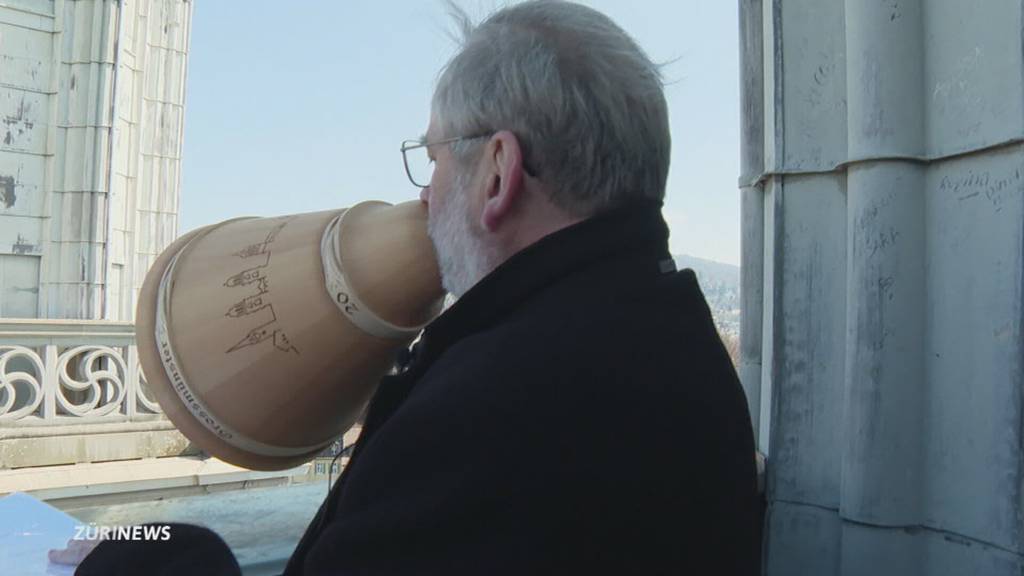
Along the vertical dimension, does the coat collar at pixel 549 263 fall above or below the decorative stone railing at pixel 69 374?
above

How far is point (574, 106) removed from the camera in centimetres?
118

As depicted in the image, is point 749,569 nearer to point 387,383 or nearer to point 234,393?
point 387,383

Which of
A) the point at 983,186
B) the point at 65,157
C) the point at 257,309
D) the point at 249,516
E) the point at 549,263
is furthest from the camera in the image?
the point at 65,157

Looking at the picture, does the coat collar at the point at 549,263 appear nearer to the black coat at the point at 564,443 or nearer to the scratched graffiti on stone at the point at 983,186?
the black coat at the point at 564,443

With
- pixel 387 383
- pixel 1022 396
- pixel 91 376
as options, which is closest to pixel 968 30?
pixel 1022 396

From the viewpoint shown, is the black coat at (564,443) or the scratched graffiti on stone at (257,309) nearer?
the black coat at (564,443)

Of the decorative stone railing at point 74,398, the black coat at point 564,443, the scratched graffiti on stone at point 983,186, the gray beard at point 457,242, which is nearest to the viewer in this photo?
the black coat at point 564,443

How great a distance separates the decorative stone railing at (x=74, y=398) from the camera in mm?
5391

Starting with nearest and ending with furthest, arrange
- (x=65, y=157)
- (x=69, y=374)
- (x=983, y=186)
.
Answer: (x=983, y=186)
(x=69, y=374)
(x=65, y=157)

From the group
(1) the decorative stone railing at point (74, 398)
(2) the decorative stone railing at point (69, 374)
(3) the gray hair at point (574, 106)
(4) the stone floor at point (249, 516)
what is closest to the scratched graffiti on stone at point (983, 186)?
(3) the gray hair at point (574, 106)

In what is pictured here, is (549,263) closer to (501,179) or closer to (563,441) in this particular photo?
(501,179)

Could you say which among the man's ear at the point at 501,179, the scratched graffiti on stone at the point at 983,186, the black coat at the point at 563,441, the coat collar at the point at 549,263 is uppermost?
the scratched graffiti on stone at the point at 983,186

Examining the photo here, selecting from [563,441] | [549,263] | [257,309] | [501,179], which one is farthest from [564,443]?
[257,309]

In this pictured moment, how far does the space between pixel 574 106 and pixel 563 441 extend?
0.47 m
